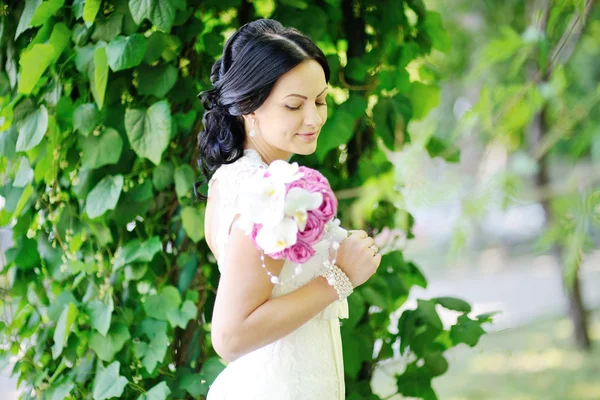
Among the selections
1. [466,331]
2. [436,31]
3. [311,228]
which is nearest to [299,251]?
[311,228]

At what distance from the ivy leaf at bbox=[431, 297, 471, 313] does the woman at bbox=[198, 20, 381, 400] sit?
739mm

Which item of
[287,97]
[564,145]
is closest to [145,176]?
[287,97]

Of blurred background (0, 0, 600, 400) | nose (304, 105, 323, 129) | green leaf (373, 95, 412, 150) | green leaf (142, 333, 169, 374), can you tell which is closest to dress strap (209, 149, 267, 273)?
nose (304, 105, 323, 129)

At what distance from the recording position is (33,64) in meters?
1.51

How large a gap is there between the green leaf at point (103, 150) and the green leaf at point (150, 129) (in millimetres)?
41

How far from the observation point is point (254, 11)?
177cm

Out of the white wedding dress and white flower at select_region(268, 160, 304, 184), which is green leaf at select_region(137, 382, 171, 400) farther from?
white flower at select_region(268, 160, 304, 184)

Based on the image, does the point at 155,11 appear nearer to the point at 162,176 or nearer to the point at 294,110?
the point at 162,176

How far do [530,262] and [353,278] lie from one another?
259 inches

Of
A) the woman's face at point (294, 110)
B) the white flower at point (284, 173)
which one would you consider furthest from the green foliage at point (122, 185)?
the white flower at point (284, 173)

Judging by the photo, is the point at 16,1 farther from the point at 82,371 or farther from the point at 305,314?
the point at 305,314

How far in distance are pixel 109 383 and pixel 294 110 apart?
815 mm

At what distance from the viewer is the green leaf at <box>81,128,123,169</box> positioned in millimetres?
1584

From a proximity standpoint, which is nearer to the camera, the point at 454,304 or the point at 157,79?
the point at 157,79
